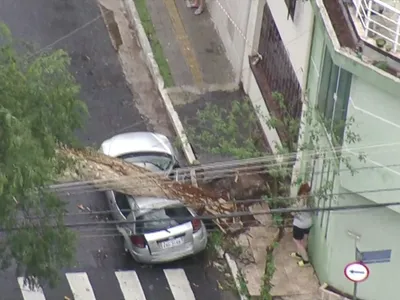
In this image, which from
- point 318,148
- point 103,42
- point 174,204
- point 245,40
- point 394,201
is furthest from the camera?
point 103,42

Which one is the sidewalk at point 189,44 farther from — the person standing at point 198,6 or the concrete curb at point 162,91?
the concrete curb at point 162,91

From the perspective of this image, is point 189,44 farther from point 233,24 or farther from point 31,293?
point 31,293

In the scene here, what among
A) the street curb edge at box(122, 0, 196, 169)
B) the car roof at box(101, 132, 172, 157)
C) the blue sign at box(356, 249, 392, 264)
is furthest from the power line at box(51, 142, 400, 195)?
the blue sign at box(356, 249, 392, 264)

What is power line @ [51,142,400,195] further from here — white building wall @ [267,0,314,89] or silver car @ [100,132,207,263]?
white building wall @ [267,0,314,89]

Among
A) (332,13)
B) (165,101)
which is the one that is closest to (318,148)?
(332,13)

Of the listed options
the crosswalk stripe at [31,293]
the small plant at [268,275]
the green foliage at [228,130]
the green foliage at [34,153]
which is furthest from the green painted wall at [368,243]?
the crosswalk stripe at [31,293]

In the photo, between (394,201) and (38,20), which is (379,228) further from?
(38,20)
